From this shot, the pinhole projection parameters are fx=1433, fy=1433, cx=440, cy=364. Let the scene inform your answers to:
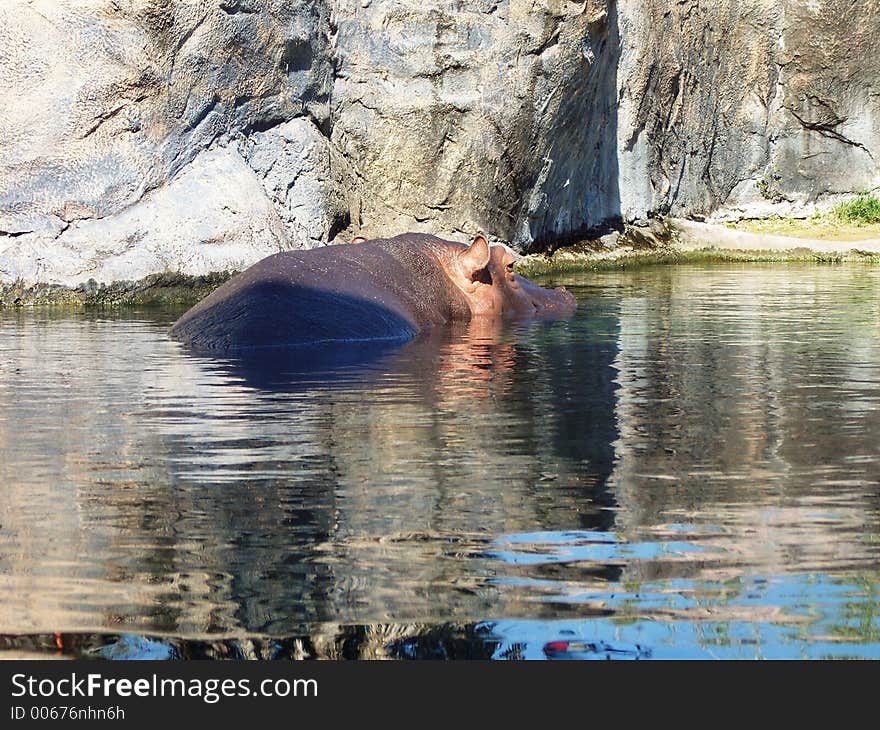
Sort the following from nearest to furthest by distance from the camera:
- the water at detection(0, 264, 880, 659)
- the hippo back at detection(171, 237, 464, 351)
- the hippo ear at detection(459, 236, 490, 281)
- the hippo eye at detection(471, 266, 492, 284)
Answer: the water at detection(0, 264, 880, 659)
the hippo back at detection(171, 237, 464, 351)
the hippo ear at detection(459, 236, 490, 281)
the hippo eye at detection(471, 266, 492, 284)

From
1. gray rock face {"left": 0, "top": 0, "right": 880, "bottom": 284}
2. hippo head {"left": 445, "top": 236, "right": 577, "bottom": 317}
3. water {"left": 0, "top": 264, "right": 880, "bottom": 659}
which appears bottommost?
water {"left": 0, "top": 264, "right": 880, "bottom": 659}

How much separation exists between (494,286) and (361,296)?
1.64 meters

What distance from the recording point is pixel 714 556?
3217 millimetres

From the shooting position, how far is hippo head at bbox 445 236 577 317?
952cm

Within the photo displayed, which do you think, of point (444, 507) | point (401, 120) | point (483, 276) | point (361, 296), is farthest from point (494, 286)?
point (444, 507)

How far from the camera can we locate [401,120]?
14172 mm

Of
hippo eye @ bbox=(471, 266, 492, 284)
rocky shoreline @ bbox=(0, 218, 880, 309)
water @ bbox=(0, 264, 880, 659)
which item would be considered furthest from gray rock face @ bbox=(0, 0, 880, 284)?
water @ bbox=(0, 264, 880, 659)

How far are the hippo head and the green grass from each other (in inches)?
424

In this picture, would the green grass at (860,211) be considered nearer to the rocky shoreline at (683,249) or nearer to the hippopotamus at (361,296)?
the rocky shoreline at (683,249)

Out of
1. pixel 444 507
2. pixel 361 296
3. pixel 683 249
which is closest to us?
pixel 444 507

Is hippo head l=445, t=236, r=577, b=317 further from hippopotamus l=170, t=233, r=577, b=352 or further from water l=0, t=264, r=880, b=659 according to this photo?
water l=0, t=264, r=880, b=659

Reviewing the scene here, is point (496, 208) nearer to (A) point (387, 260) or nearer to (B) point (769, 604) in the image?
(A) point (387, 260)

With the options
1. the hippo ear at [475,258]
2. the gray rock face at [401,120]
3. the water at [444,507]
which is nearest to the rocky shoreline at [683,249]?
the gray rock face at [401,120]

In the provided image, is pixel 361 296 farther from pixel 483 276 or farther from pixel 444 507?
pixel 444 507
